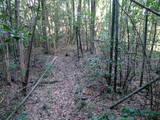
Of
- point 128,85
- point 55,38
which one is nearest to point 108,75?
point 128,85

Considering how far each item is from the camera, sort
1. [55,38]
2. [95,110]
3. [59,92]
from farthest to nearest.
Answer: [55,38], [59,92], [95,110]

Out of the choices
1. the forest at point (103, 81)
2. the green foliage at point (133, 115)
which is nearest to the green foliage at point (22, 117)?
the forest at point (103, 81)

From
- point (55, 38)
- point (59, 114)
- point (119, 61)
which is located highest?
point (55, 38)

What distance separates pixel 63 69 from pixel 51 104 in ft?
16.2

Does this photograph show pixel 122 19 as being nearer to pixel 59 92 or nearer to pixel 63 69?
pixel 59 92

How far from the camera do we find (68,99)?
21.3 ft

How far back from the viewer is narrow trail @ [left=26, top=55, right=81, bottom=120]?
5.47 m

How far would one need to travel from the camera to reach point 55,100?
6.52 m

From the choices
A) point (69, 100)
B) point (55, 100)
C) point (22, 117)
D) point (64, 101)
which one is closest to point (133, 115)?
point (69, 100)

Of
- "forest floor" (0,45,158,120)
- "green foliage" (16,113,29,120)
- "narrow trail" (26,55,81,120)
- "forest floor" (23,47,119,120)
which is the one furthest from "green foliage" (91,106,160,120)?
"green foliage" (16,113,29,120)

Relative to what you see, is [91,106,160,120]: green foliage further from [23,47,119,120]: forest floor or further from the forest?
[23,47,119,120]: forest floor

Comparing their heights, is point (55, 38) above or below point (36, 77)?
above

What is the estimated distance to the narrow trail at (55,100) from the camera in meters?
5.47

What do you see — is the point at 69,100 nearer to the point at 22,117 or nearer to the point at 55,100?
the point at 55,100
